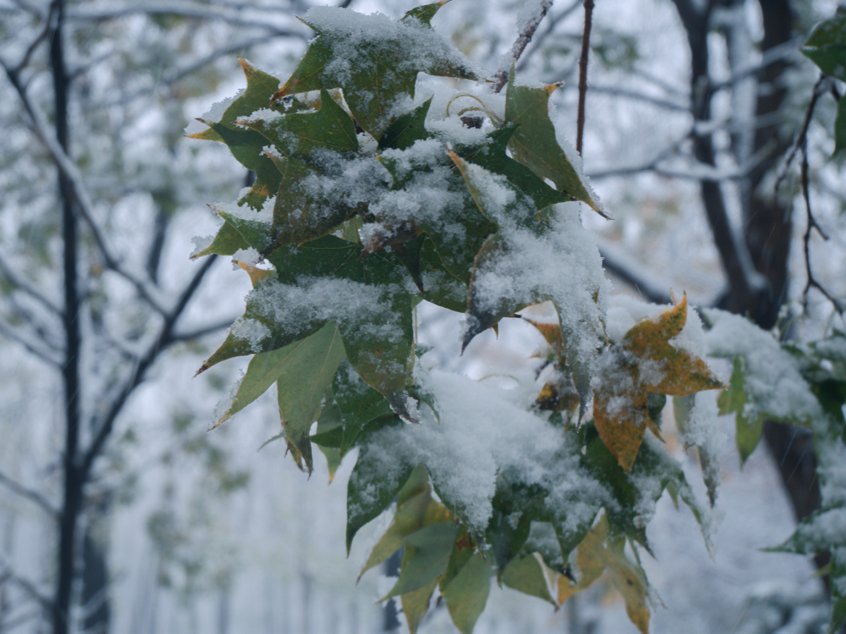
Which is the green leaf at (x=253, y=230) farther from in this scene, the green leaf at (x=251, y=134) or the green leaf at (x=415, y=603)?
the green leaf at (x=415, y=603)

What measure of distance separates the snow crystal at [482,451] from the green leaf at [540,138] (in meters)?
0.18

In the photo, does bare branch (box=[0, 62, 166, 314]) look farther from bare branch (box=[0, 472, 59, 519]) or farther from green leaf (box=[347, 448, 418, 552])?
green leaf (box=[347, 448, 418, 552])

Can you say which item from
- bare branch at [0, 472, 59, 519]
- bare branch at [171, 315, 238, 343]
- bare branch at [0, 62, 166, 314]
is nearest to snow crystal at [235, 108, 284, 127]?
bare branch at [0, 62, 166, 314]

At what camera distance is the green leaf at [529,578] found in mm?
676

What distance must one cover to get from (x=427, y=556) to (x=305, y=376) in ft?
0.77

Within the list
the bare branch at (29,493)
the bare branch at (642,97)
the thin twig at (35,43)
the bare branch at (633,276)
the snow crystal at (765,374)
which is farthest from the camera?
the bare branch at (642,97)

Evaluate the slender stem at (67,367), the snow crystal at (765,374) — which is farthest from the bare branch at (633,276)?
the slender stem at (67,367)

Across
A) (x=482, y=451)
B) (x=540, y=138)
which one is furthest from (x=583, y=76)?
(x=482, y=451)

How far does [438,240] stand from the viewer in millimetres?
428

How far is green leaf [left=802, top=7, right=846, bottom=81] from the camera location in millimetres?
689

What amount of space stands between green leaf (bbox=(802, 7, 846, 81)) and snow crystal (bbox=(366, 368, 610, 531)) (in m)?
0.44

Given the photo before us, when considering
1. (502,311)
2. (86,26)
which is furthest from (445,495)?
(86,26)

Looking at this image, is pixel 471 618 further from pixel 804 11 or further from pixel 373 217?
pixel 804 11

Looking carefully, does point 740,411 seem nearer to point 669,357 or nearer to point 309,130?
point 669,357
